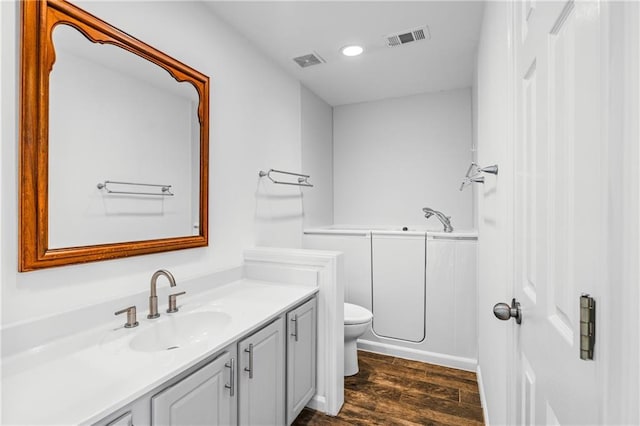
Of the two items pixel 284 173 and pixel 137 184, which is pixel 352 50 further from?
pixel 137 184

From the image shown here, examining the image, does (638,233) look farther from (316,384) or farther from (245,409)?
(316,384)

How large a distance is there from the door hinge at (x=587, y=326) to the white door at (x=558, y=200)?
1 centimetres

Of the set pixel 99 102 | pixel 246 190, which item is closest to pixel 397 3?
pixel 246 190

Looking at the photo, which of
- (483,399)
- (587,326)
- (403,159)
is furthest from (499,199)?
(403,159)

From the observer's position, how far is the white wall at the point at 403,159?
3.29 meters

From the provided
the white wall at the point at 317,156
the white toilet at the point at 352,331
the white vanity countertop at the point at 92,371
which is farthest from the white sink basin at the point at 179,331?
the white wall at the point at 317,156

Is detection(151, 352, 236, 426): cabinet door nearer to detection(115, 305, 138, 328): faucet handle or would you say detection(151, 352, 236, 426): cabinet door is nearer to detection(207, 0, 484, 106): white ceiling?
detection(115, 305, 138, 328): faucet handle

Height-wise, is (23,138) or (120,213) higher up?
(23,138)

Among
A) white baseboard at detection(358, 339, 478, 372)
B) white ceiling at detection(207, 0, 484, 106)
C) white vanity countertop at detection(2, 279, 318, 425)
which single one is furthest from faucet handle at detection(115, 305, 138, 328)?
white baseboard at detection(358, 339, 478, 372)

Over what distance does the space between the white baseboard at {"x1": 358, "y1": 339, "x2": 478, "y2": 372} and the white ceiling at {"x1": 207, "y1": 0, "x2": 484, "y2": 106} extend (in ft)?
7.93

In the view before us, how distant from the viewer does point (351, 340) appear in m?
2.40

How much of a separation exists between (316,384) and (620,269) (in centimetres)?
193

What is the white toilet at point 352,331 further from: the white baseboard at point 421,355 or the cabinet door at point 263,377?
the cabinet door at point 263,377

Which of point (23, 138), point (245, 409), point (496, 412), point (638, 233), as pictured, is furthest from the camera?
point (496, 412)
